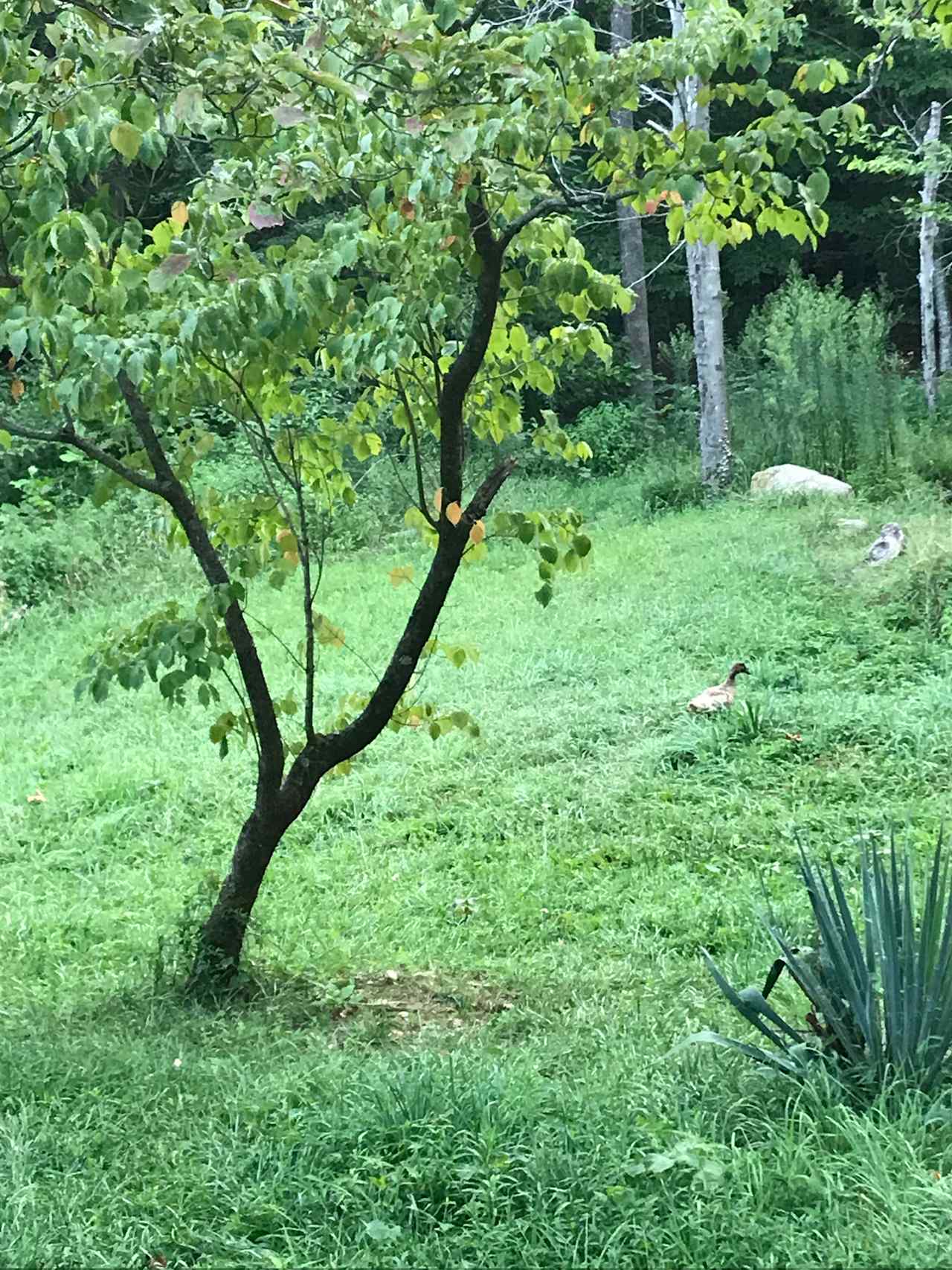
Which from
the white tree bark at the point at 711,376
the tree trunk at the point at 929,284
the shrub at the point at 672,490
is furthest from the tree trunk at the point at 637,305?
the tree trunk at the point at 929,284

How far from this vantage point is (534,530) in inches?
134

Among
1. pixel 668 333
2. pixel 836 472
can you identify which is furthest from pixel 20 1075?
pixel 668 333

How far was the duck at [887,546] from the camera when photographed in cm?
788

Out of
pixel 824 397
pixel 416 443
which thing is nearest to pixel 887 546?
pixel 824 397

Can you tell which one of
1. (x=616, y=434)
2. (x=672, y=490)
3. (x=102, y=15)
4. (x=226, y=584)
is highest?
(x=102, y=15)

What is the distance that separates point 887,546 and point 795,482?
2.79m

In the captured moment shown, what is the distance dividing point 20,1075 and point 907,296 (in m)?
21.4

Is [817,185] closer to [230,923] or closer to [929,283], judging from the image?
[230,923]

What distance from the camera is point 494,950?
4.18 m

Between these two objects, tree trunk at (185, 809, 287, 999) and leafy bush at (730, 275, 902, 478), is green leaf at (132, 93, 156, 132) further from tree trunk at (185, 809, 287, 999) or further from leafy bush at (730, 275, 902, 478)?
leafy bush at (730, 275, 902, 478)

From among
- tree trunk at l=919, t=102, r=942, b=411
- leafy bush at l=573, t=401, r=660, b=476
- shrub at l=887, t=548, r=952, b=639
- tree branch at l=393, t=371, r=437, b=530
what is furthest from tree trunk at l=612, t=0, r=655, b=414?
tree branch at l=393, t=371, r=437, b=530

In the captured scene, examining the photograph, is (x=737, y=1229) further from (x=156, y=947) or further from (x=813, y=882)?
(x=156, y=947)

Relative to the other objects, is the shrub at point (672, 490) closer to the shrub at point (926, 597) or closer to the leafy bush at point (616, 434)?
the leafy bush at point (616, 434)

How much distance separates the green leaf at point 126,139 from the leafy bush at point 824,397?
30.7 feet
